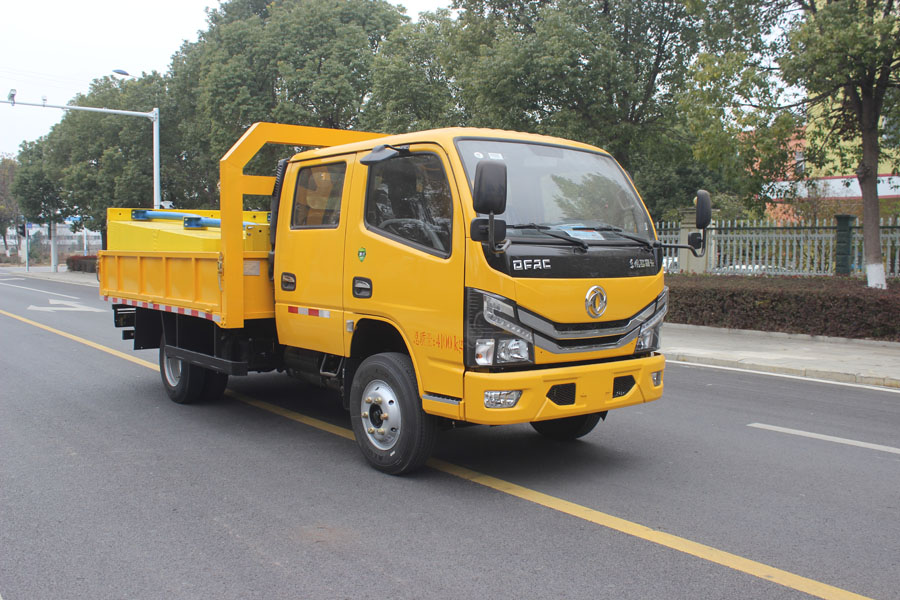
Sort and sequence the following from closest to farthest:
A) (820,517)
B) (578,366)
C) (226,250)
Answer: (820,517) < (578,366) < (226,250)

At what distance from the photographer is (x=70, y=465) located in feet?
19.2

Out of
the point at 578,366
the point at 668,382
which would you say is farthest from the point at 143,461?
the point at 668,382

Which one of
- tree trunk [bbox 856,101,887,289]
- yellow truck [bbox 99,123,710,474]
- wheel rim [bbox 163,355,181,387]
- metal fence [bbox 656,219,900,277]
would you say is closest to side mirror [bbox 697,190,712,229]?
yellow truck [bbox 99,123,710,474]

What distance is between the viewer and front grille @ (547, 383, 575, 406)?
507 cm

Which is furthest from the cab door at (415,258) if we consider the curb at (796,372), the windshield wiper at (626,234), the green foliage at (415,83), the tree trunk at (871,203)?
the green foliage at (415,83)

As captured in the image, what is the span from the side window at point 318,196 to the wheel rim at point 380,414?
134 cm

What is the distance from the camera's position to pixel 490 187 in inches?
182

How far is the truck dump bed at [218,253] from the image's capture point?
6574mm

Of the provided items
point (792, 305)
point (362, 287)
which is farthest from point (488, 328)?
point (792, 305)

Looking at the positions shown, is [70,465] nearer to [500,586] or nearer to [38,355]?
[500,586]

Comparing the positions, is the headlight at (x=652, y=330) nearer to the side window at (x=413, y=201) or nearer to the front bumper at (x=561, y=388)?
the front bumper at (x=561, y=388)

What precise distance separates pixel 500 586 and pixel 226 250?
12.8ft

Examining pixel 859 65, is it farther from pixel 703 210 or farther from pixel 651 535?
pixel 651 535

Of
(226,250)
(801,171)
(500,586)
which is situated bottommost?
(500,586)
